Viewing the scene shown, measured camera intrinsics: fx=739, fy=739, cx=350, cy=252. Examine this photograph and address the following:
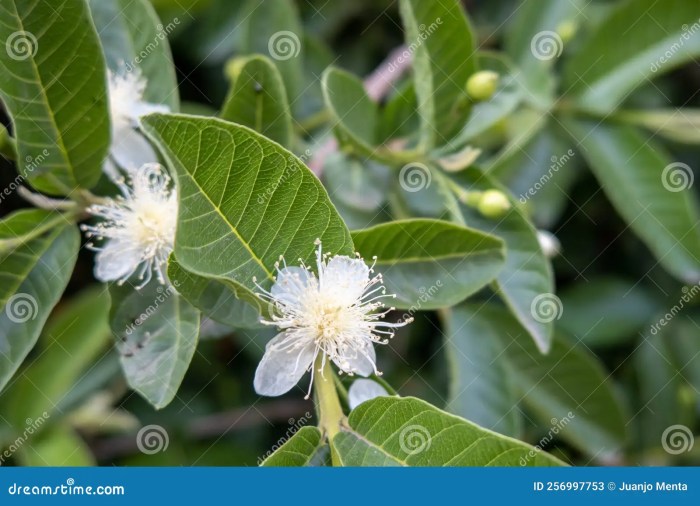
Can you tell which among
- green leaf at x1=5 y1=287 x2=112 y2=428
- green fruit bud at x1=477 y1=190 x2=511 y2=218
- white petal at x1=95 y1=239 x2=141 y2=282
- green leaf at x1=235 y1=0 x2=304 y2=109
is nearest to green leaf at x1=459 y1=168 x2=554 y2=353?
green fruit bud at x1=477 y1=190 x2=511 y2=218

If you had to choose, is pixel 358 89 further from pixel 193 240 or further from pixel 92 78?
pixel 193 240

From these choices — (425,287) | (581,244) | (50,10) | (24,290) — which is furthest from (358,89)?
(581,244)

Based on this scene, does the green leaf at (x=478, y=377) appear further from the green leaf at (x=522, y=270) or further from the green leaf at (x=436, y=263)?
the green leaf at (x=436, y=263)

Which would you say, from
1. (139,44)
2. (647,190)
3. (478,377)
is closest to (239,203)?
(139,44)

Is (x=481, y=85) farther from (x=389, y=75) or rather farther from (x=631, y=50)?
(x=631, y=50)

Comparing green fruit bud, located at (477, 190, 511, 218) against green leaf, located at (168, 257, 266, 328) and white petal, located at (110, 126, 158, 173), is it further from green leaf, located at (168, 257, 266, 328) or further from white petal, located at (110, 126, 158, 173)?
white petal, located at (110, 126, 158, 173)

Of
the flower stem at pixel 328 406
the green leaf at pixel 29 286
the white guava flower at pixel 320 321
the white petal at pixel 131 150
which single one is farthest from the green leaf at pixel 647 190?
the green leaf at pixel 29 286
